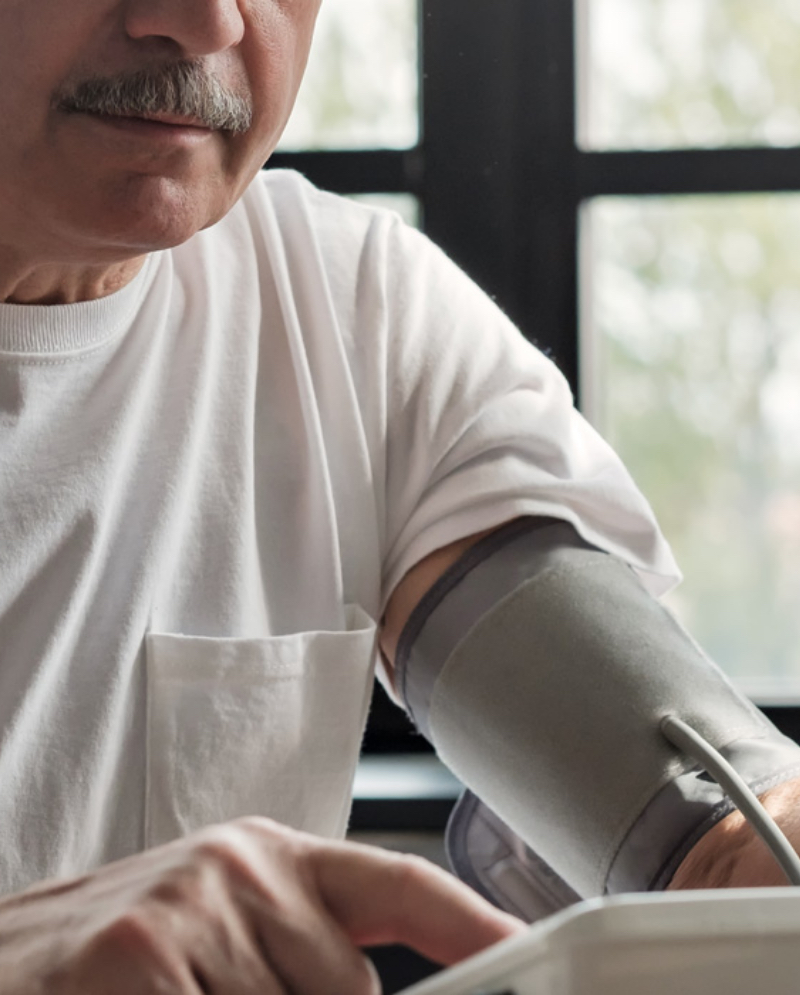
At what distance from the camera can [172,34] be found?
2.80ft

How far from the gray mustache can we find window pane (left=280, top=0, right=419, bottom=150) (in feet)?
2.68

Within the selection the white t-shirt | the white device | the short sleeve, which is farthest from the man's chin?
the white device

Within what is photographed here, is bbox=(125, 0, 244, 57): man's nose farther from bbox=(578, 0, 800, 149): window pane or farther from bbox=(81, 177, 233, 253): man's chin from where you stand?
bbox=(578, 0, 800, 149): window pane

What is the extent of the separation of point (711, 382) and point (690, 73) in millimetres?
386

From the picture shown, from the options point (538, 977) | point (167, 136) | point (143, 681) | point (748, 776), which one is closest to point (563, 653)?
→ point (748, 776)

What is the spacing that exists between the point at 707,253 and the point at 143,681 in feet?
3.36

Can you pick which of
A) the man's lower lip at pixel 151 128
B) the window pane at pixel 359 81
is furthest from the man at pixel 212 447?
the window pane at pixel 359 81

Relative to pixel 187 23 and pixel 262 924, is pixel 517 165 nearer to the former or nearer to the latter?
pixel 187 23

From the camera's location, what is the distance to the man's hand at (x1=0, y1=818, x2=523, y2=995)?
1.52 ft

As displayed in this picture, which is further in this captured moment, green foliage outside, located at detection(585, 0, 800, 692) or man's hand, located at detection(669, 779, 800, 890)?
green foliage outside, located at detection(585, 0, 800, 692)

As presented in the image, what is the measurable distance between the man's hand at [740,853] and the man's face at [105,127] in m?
0.52

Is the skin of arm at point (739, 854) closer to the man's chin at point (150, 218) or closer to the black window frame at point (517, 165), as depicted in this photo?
the man's chin at point (150, 218)

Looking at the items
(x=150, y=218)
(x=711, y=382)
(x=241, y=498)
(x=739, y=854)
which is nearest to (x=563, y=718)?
(x=739, y=854)

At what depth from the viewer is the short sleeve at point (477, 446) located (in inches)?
41.6
